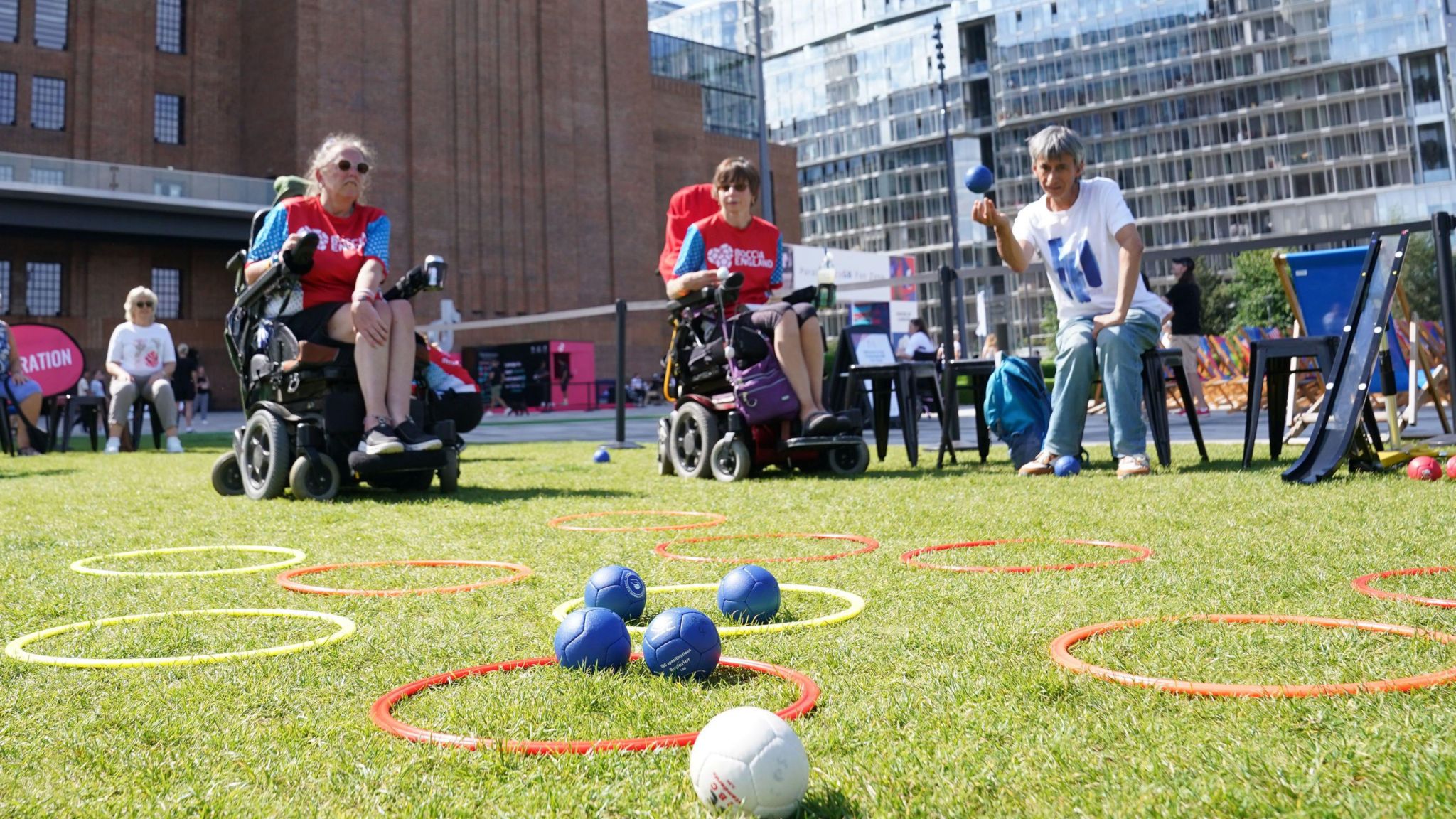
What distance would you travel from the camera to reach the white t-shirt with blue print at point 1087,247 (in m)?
6.49

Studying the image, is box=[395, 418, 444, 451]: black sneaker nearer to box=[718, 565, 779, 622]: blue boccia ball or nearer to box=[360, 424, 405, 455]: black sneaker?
box=[360, 424, 405, 455]: black sneaker

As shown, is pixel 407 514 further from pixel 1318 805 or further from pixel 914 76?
pixel 914 76

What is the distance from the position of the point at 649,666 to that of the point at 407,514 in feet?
11.6

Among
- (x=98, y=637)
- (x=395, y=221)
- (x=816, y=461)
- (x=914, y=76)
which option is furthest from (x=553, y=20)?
(x=914, y=76)

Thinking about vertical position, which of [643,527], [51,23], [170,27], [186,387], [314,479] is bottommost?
[643,527]

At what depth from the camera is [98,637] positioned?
267cm

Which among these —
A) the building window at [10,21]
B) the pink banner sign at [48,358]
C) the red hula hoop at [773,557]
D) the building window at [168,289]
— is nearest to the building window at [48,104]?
the building window at [10,21]

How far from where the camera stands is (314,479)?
20.1ft

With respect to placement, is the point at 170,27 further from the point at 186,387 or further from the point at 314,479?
the point at 314,479

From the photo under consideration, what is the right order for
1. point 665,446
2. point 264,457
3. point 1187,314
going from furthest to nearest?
point 1187,314 → point 665,446 → point 264,457

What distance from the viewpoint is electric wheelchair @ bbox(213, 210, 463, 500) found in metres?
6.03

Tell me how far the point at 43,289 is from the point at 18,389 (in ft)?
92.0

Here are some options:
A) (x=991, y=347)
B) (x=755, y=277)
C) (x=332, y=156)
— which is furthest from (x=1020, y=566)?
(x=991, y=347)

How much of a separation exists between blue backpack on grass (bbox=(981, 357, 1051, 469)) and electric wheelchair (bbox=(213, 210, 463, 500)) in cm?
324
